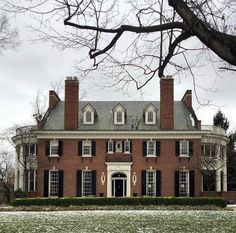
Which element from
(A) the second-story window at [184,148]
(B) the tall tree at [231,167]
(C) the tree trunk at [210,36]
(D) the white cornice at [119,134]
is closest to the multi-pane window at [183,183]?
(A) the second-story window at [184,148]

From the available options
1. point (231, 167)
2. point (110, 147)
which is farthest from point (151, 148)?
point (231, 167)

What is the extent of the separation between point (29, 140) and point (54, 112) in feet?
11.0

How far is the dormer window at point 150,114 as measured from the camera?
46.8m

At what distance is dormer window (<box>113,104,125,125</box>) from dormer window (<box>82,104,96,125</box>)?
1.89m

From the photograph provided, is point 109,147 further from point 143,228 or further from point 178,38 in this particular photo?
point 178,38

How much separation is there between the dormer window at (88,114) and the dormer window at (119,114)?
1887mm

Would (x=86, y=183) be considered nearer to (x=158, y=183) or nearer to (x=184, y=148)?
(x=158, y=183)

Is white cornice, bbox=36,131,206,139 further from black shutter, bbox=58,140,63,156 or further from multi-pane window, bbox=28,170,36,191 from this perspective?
multi-pane window, bbox=28,170,36,191

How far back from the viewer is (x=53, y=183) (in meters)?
45.3

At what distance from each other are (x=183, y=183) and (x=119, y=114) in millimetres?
8013

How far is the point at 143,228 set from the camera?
15070mm

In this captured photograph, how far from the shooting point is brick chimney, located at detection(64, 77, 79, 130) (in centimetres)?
4634

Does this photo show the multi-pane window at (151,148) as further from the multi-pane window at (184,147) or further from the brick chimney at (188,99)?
the brick chimney at (188,99)

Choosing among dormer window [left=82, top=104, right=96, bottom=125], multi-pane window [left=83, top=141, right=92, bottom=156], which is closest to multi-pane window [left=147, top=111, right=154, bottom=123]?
dormer window [left=82, top=104, right=96, bottom=125]
